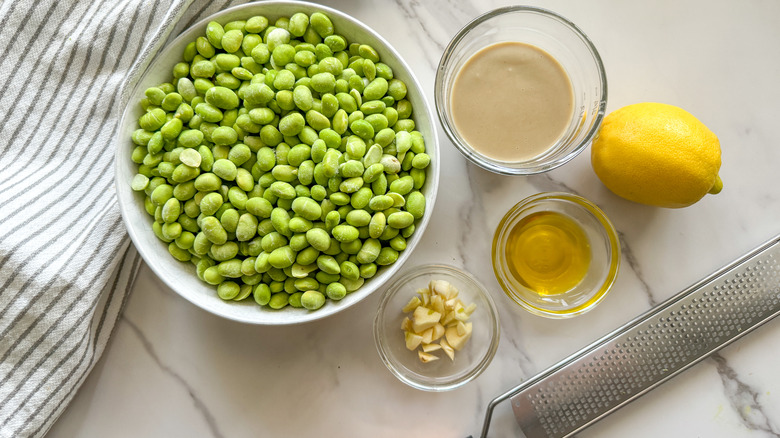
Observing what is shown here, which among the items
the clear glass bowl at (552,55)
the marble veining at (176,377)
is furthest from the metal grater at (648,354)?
the marble veining at (176,377)

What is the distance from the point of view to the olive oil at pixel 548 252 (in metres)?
1.10

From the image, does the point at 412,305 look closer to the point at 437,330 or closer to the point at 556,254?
the point at 437,330

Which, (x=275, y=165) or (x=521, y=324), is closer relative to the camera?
(x=275, y=165)

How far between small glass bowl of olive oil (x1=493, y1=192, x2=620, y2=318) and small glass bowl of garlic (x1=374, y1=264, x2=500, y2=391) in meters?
0.08

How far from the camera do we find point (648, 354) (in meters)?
1.07

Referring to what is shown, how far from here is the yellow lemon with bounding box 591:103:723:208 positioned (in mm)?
943

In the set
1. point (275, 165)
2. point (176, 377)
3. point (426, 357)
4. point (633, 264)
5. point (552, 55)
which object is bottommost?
point (176, 377)

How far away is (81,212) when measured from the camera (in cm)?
101

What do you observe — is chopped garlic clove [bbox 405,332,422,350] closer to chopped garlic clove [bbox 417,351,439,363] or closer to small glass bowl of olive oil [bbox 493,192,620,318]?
chopped garlic clove [bbox 417,351,439,363]

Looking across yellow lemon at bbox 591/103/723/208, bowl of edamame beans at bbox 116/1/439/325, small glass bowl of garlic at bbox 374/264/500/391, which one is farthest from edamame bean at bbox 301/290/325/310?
yellow lemon at bbox 591/103/723/208

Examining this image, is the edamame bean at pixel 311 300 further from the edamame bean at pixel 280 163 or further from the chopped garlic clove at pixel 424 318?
the chopped garlic clove at pixel 424 318

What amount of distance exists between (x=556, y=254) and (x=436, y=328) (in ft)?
0.97

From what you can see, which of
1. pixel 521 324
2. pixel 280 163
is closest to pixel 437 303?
pixel 521 324

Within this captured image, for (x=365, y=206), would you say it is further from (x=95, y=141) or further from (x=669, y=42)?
(x=669, y=42)
